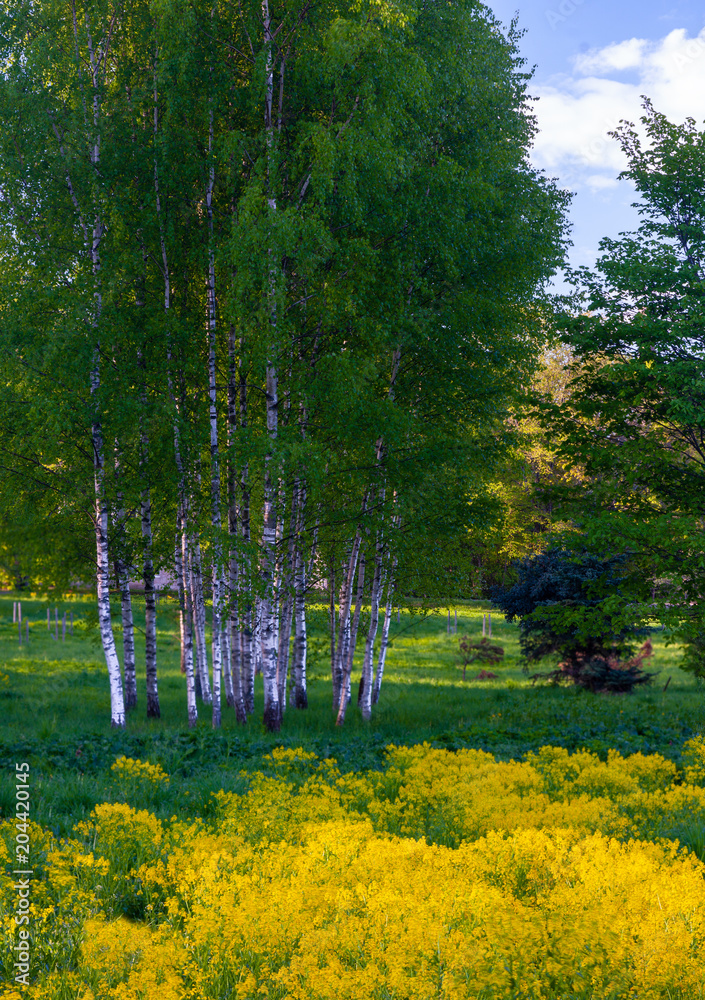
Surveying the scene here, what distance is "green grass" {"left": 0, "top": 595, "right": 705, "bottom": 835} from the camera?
28.0 feet

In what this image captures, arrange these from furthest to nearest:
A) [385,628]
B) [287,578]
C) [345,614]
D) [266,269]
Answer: [345,614], [385,628], [287,578], [266,269]

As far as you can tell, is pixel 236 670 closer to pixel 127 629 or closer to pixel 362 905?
pixel 127 629

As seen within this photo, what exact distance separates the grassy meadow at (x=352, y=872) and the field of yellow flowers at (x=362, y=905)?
0.05ft

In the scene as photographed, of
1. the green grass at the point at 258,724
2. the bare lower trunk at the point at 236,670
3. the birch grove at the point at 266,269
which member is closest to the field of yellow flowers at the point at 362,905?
the green grass at the point at 258,724

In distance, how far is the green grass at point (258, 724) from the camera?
8531 millimetres

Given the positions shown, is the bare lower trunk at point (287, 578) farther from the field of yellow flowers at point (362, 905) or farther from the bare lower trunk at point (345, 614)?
the field of yellow flowers at point (362, 905)

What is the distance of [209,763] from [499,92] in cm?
1463

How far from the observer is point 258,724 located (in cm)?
1423

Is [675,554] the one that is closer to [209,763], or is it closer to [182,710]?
[209,763]

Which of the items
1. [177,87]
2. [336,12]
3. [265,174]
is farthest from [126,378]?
[336,12]

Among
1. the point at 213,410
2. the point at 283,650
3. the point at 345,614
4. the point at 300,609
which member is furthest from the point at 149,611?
the point at 213,410

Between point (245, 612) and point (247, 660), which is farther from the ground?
point (245, 612)

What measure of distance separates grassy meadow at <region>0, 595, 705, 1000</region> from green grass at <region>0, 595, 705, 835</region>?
0.28 ft

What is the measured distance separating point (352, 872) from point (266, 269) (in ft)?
31.1
